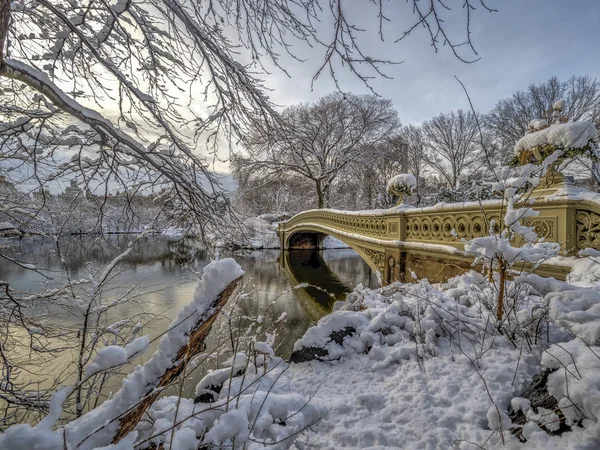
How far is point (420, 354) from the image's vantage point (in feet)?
7.66

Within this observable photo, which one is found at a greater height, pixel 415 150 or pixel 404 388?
pixel 415 150

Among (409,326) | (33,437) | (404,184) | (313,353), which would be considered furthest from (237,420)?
(404,184)

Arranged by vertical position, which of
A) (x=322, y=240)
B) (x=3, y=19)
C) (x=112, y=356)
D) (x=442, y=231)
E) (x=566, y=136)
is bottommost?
(x=322, y=240)

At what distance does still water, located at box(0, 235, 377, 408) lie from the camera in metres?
4.33

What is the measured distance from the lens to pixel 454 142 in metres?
24.8

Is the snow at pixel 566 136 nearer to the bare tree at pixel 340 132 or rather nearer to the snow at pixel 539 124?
the snow at pixel 539 124

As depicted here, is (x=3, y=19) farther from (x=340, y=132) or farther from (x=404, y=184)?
(x=340, y=132)

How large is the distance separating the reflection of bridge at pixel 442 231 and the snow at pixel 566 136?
2.14 feet

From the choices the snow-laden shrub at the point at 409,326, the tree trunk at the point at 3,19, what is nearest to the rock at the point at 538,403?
the snow-laden shrub at the point at 409,326

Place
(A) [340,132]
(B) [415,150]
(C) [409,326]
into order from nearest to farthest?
(C) [409,326] → (A) [340,132] → (B) [415,150]

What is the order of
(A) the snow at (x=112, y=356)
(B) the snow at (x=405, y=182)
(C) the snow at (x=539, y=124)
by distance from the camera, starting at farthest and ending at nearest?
(B) the snow at (x=405, y=182), (C) the snow at (x=539, y=124), (A) the snow at (x=112, y=356)

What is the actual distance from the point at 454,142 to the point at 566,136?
25.0m

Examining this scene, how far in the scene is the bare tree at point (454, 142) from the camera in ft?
78.6

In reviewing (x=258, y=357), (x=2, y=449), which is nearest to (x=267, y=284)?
(x=258, y=357)
